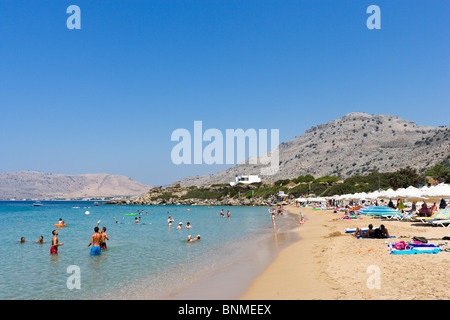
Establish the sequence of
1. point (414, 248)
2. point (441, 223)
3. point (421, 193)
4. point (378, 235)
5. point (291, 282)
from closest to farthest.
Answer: point (291, 282) → point (414, 248) → point (378, 235) → point (441, 223) → point (421, 193)

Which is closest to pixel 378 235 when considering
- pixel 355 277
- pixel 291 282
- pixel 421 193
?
pixel 355 277

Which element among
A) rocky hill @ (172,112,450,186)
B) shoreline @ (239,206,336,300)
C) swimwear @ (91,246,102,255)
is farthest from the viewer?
rocky hill @ (172,112,450,186)

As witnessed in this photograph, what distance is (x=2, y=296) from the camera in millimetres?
10344

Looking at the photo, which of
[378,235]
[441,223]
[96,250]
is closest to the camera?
[96,250]

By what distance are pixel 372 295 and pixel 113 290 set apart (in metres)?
7.47

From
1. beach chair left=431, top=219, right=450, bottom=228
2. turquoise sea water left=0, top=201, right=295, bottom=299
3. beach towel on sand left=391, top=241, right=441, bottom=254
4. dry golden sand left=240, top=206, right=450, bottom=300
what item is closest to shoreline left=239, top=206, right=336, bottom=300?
dry golden sand left=240, top=206, right=450, bottom=300

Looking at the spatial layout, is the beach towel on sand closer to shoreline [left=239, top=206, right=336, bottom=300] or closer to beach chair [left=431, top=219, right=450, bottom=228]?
shoreline [left=239, top=206, right=336, bottom=300]

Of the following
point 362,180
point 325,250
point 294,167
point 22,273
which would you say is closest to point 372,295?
point 325,250

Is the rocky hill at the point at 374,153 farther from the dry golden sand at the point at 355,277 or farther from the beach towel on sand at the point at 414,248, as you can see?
the dry golden sand at the point at 355,277

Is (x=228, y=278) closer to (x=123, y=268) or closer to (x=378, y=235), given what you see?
(x=123, y=268)

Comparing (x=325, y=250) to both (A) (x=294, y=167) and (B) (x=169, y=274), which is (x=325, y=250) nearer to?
(B) (x=169, y=274)
